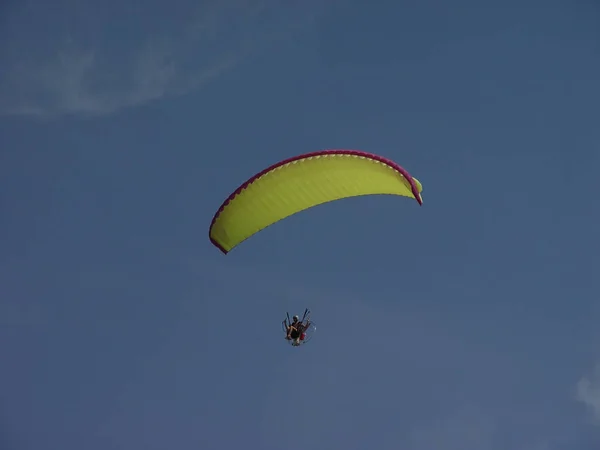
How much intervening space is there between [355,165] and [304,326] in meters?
6.39

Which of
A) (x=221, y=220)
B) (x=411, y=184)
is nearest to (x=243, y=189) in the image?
(x=221, y=220)

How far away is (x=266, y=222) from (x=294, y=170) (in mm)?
2243

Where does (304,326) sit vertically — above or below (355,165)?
below

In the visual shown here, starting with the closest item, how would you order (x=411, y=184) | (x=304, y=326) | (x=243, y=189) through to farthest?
1. (x=411, y=184)
2. (x=243, y=189)
3. (x=304, y=326)

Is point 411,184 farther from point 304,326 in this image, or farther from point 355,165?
point 304,326

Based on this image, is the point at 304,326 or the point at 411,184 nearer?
the point at 411,184

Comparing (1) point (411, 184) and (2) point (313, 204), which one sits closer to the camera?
(1) point (411, 184)

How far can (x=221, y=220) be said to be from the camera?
29.0 meters

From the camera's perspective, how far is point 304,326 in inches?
1207

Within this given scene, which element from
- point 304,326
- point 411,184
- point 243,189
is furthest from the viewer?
point 304,326

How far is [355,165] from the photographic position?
91.8 ft

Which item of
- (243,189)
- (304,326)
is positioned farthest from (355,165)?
(304,326)

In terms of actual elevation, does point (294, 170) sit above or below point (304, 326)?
above

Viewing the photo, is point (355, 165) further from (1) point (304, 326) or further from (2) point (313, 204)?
(1) point (304, 326)
